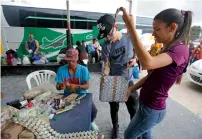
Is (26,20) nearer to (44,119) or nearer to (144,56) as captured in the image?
(44,119)

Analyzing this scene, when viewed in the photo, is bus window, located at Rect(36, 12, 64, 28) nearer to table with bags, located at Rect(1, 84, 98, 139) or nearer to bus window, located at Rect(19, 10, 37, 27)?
bus window, located at Rect(19, 10, 37, 27)

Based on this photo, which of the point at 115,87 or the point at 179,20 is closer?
the point at 179,20

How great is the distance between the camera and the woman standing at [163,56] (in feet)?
2.54

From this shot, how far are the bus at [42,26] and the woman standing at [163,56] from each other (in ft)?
16.4

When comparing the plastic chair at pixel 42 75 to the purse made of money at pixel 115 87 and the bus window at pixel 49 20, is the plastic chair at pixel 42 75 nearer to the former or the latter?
the purse made of money at pixel 115 87

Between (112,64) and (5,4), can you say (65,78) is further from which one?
(5,4)

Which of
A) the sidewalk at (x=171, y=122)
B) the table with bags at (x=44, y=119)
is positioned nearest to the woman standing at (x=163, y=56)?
the table with bags at (x=44, y=119)

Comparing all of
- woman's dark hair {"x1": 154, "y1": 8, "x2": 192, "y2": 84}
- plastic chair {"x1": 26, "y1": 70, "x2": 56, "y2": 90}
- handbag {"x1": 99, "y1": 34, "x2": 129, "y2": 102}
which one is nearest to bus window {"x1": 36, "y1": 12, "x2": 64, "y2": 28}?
plastic chair {"x1": 26, "y1": 70, "x2": 56, "y2": 90}

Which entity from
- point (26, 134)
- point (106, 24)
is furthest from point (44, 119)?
point (106, 24)

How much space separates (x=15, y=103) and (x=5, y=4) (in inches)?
228

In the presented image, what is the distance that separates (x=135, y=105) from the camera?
175 cm

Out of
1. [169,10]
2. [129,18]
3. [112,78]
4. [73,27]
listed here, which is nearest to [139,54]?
[129,18]

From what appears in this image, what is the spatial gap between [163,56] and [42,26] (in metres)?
6.24

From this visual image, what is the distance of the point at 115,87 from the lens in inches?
50.8
